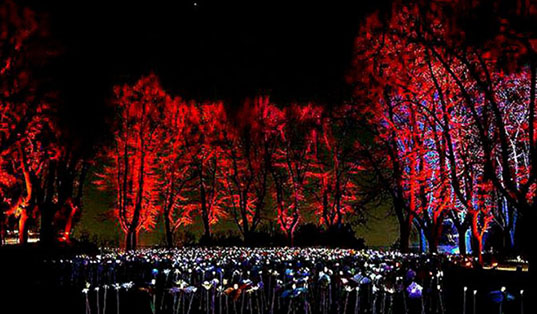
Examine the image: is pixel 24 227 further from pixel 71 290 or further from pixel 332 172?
pixel 332 172

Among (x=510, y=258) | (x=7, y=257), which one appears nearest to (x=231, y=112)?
(x=510, y=258)

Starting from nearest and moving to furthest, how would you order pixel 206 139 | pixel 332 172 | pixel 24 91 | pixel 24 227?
pixel 24 91, pixel 24 227, pixel 206 139, pixel 332 172

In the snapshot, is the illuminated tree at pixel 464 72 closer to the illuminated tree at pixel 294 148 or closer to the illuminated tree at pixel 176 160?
the illuminated tree at pixel 294 148

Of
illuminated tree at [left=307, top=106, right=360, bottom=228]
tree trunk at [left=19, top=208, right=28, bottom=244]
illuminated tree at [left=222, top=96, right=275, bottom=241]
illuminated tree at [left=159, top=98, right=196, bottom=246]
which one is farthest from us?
illuminated tree at [left=159, top=98, right=196, bottom=246]

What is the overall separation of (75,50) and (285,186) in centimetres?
1424

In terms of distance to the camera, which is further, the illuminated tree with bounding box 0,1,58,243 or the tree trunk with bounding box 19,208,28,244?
the tree trunk with bounding box 19,208,28,244

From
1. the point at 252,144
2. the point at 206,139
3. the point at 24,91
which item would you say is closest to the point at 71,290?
the point at 24,91

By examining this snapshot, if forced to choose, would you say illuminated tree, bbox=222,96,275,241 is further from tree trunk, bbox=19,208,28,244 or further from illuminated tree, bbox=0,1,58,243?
tree trunk, bbox=19,208,28,244

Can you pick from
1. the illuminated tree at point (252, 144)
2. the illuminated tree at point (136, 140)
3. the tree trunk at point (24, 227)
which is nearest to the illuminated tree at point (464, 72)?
the illuminated tree at point (252, 144)

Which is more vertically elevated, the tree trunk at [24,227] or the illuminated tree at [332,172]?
the illuminated tree at [332,172]

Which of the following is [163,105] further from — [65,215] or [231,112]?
[65,215]

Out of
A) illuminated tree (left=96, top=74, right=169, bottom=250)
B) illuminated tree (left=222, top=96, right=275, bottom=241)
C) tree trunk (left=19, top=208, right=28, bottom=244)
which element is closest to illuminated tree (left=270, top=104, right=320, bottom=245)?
illuminated tree (left=222, top=96, right=275, bottom=241)

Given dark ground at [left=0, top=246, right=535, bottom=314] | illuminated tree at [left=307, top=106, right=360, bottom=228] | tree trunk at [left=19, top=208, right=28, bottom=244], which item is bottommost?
dark ground at [left=0, top=246, right=535, bottom=314]

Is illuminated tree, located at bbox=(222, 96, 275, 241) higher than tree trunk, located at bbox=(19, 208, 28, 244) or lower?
higher
